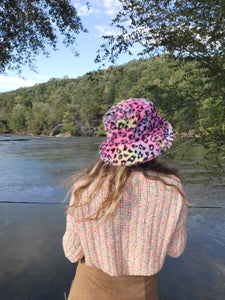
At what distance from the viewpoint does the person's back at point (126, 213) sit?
3.08 ft

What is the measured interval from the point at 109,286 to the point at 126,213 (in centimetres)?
32

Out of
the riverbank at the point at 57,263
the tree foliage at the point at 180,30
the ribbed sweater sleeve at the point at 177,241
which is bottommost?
the riverbank at the point at 57,263

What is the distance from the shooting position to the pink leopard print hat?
36.9 inches

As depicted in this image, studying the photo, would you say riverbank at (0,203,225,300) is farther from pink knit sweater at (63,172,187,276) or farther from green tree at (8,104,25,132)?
green tree at (8,104,25,132)

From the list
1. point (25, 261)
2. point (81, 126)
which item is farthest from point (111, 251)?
point (81, 126)

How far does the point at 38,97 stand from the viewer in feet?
345

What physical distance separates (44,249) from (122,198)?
270 cm

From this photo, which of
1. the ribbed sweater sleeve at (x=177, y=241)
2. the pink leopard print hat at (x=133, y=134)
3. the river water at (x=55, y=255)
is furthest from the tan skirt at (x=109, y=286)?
the river water at (x=55, y=255)

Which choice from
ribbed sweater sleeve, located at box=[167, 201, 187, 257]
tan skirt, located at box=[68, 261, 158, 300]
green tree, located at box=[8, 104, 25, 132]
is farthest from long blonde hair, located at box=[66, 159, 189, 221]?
green tree, located at box=[8, 104, 25, 132]

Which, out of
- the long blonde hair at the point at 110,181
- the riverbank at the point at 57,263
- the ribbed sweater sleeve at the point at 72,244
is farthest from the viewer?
the riverbank at the point at 57,263

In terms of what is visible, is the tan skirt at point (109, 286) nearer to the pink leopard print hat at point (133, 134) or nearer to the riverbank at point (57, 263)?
the pink leopard print hat at point (133, 134)

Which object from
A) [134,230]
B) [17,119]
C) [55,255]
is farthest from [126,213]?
[17,119]

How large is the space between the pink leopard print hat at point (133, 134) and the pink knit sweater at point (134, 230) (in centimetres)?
8

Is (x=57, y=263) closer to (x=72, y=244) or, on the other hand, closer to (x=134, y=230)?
(x=72, y=244)
